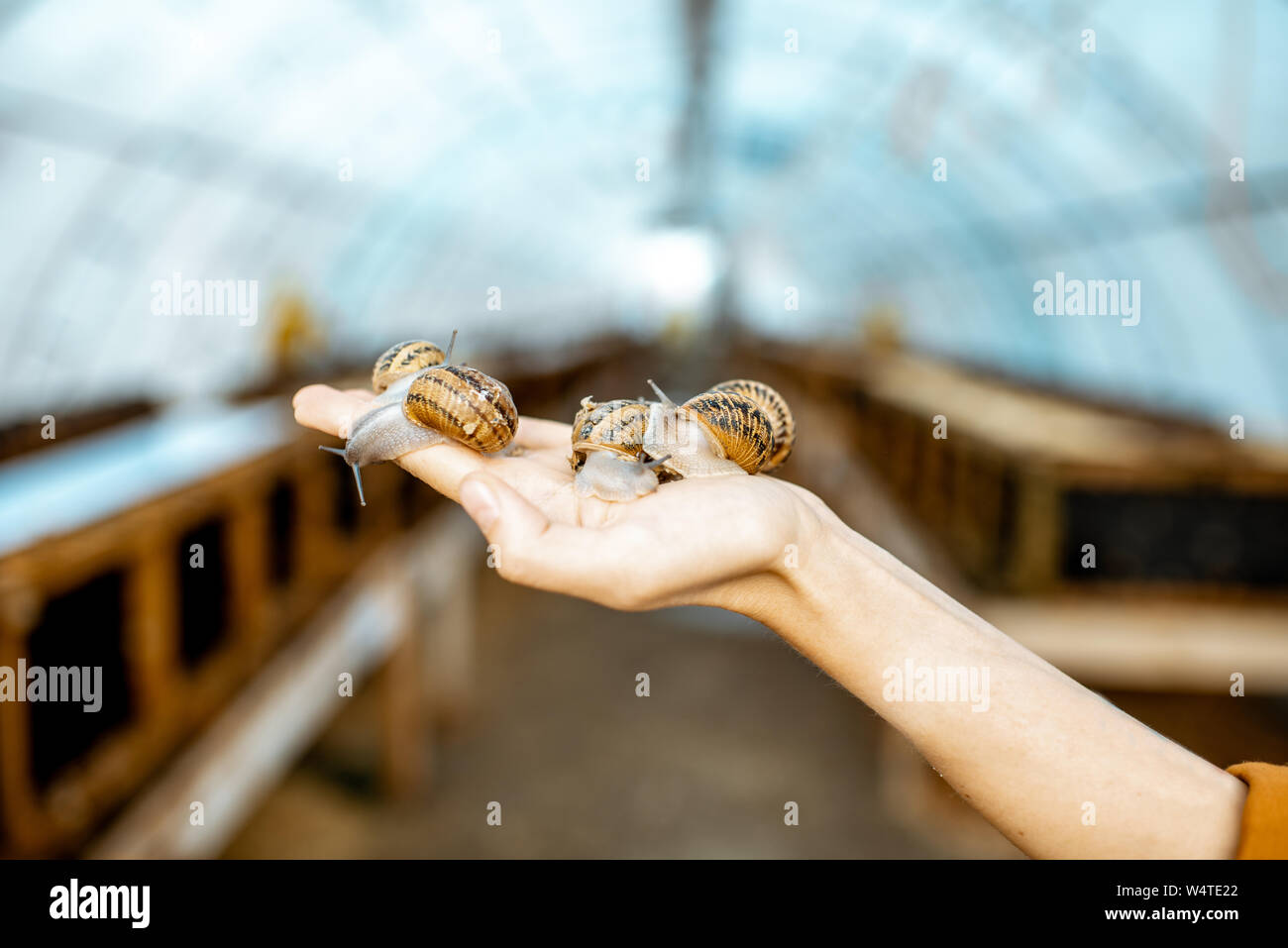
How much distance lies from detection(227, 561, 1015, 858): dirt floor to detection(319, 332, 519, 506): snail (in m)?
3.90

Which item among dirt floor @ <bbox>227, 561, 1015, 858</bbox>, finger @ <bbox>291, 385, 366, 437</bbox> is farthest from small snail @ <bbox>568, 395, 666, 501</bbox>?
→ dirt floor @ <bbox>227, 561, 1015, 858</bbox>

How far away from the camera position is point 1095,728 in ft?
5.52

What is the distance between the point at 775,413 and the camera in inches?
96.0

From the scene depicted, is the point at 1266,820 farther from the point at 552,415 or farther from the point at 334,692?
the point at 552,415

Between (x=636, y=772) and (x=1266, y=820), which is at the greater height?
(x=1266, y=820)

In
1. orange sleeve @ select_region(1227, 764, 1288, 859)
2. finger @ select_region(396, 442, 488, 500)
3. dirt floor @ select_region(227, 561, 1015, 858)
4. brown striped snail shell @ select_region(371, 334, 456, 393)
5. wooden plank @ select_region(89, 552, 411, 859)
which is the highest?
brown striped snail shell @ select_region(371, 334, 456, 393)

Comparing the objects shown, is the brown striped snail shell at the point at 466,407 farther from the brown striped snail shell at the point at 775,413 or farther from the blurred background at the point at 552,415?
the blurred background at the point at 552,415

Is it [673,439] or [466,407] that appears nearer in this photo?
[466,407]

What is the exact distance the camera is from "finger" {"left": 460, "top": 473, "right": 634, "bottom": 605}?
1.61 m

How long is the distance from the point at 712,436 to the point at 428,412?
63cm

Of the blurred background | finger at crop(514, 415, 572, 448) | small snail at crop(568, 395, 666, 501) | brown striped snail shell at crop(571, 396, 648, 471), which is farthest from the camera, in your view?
the blurred background

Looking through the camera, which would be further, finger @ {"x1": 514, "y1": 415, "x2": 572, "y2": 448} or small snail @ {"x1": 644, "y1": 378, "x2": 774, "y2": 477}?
finger @ {"x1": 514, "y1": 415, "x2": 572, "y2": 448}

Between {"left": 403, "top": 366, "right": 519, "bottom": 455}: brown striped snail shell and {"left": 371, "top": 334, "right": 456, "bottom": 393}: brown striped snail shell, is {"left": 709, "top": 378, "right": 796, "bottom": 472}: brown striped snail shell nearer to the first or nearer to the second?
{"left": 403, "top": 366, "right": 519, "bottom": 455}: brown striped snail shell

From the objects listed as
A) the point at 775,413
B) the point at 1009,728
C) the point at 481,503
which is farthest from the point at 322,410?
the point at 1009,728
